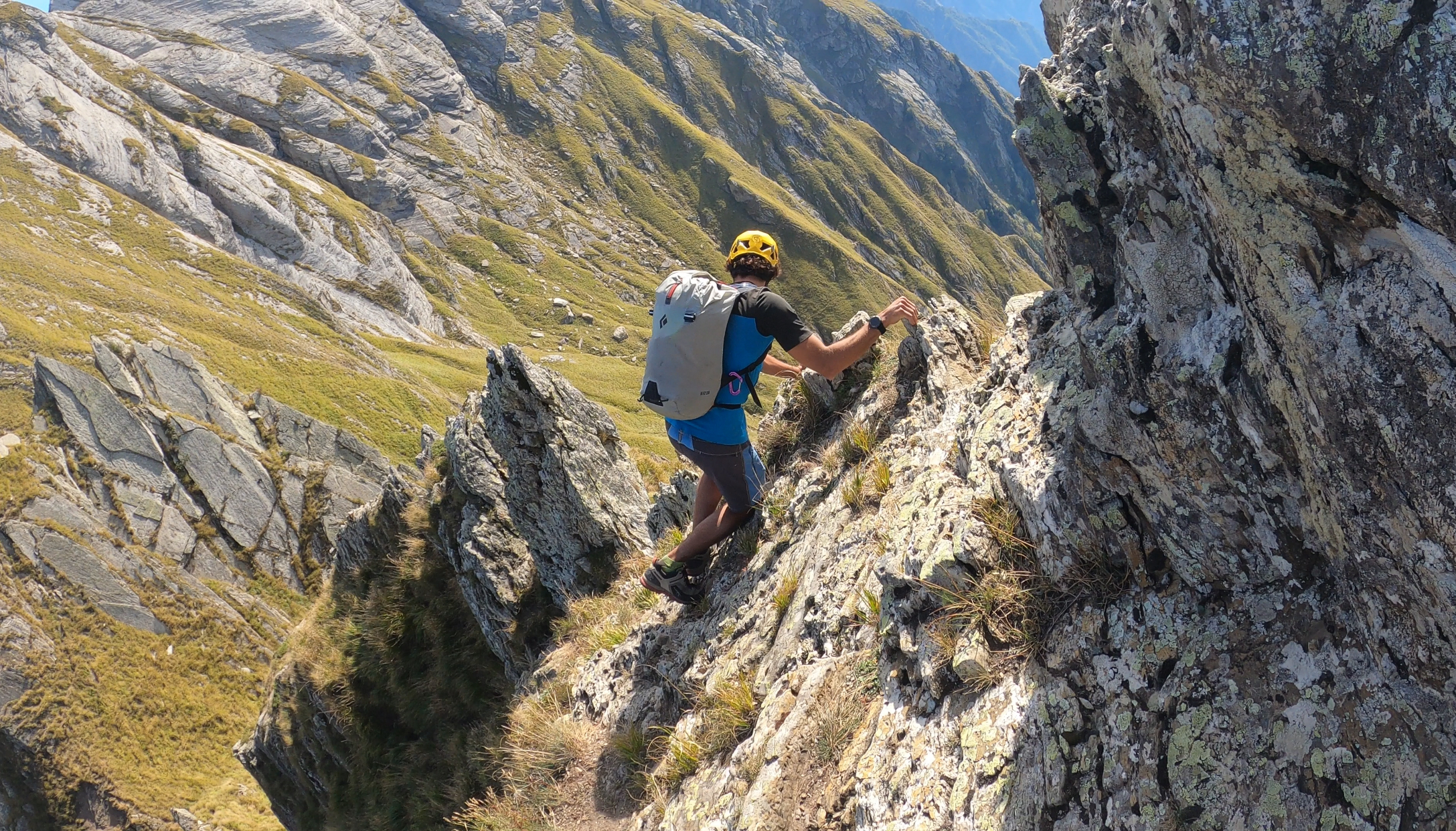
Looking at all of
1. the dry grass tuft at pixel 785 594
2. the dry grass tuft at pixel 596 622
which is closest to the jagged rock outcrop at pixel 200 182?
the dry grass tuft at pixel 596 622

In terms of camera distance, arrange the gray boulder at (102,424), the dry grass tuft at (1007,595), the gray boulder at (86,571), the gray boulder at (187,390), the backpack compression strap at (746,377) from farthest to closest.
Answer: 1. the gray boulder at (187,390)
2. the gray boulder at (102,424)
3. the gray boulder at (86,571)
4. the backpack compression strap at (746,377)
5. the dry grass tuft at (1007,595)

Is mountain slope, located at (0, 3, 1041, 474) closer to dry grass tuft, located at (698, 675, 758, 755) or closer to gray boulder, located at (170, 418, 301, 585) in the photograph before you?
gray boulder, located at (170, 418, 301, 585)

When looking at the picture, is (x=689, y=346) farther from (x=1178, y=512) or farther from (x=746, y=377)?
(x=1178, y=512)

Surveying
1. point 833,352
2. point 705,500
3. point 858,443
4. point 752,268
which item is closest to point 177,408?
point 705,500

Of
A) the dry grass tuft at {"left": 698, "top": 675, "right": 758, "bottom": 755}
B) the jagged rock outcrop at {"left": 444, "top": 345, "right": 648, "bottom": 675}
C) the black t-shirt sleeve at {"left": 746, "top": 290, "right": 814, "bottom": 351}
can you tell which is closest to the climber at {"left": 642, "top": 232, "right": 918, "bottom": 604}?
the black t-shirt sleeve at {"left": 746, "top": 290, "right": 814, "bottom": 351}

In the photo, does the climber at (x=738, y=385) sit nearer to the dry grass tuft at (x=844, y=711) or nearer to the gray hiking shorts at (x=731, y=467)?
the gray hiking shorts at (x=731, y=467)

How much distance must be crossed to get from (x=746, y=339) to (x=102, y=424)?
2132 inches

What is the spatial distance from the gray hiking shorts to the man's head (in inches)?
98.7

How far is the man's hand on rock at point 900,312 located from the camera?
9.76 metres

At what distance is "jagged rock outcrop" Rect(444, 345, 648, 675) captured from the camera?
1570cm

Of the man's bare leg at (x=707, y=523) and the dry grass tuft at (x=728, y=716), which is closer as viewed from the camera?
the dry grass tuft at (x=728, y=716)

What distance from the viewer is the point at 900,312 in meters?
9.91

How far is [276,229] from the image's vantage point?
129 meters

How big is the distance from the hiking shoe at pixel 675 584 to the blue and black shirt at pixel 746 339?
274 cm
